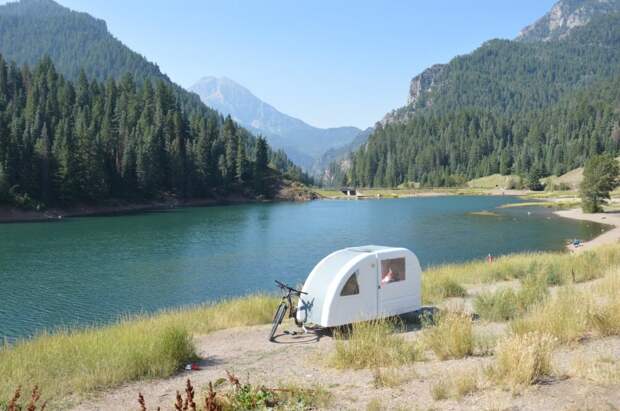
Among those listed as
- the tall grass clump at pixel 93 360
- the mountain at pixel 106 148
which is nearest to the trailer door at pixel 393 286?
the tall grass clump at pixel 93 360

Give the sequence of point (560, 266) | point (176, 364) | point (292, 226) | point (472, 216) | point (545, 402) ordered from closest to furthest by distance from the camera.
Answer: point (545, 402), point (176, 364), point (560, 266), point (292, 226), point (472, 216)

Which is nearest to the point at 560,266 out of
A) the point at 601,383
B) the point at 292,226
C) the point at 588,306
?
the point at 588,306

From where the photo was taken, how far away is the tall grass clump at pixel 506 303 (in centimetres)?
1404

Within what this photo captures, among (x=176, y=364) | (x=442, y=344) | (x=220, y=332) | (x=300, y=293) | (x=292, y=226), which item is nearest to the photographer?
(x=442, y=344)

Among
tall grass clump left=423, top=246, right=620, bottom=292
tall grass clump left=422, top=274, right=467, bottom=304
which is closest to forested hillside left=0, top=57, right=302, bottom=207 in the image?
tall grass clump left=423, top=246, right=620, bottom=292

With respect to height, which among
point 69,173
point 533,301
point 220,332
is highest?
point 69,173

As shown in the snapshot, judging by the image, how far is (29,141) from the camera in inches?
3337

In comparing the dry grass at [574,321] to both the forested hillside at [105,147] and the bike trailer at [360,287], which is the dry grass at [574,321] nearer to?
the bike trailer at [360,287]

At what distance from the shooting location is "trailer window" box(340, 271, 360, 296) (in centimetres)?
1300

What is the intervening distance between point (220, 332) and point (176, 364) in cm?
470

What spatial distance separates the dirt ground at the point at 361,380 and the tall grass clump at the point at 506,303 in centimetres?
59

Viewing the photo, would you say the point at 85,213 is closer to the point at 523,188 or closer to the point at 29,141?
the point at 29,141

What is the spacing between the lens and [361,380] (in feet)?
30.4

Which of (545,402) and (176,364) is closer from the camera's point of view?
(545,402)
